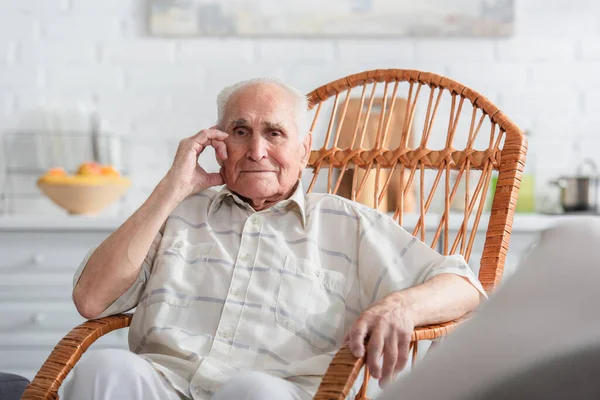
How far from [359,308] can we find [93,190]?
134cm

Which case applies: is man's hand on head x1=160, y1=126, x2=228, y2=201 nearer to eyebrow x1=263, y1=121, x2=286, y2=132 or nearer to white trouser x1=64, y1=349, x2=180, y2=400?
eyebrow x1=263, y1=121, x2=286, y2=132

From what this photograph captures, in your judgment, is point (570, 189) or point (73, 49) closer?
point (570, 189)

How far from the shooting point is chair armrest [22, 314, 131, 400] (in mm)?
1217

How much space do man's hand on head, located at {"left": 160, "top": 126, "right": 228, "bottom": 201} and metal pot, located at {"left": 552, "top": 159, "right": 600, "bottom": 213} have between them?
4.69 ft

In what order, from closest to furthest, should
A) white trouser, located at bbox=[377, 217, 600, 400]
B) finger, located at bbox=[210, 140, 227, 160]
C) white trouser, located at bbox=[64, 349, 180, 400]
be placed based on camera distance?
1. white trouser, located at bbox=[377, 217, 600, 400]
2. white trouser, located at bbox=[64, 349, 180, 400]
3. finger, located at bbox=[210, 140, 227, 160]

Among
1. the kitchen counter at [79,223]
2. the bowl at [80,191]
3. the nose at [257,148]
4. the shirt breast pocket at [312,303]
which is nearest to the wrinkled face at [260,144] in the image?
the nose at [257,148]

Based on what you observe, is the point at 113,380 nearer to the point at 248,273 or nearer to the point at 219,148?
the point at 248,273

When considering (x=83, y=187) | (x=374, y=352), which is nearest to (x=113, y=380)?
(x=374, y=352)

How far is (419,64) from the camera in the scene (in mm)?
2777

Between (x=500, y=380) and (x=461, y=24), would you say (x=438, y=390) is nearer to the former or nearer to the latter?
(x=500, y=380)

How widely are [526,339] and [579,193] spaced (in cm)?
238

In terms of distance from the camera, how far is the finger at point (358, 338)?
3.60ft

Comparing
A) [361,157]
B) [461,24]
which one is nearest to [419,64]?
[461,24]

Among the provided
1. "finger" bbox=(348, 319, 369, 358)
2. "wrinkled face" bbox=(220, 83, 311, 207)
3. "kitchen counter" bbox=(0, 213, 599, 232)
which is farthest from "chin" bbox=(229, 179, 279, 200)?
"kitchen counter" bbox=(0, 213, 599, 232)
